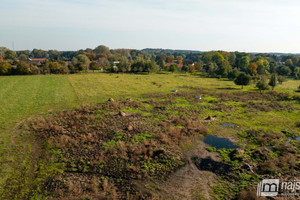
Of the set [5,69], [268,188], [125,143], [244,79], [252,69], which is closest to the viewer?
[268,188]

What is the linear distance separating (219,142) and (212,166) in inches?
214

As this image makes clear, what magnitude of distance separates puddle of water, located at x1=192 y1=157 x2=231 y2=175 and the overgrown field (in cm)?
60

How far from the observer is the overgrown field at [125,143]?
45.3 feet

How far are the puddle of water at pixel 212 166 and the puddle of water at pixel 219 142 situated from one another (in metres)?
3.40

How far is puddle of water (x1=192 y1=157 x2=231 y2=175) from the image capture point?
15698 mm

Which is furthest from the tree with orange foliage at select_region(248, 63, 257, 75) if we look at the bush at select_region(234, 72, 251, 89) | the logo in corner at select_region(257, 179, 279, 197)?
the logo in corner at select_region(257, 179, 279, 197)

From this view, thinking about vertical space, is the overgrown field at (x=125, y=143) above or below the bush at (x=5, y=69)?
below

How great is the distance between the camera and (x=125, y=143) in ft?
64.5

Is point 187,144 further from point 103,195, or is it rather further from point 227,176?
point 103,195

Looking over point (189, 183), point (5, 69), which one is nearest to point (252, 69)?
point (189, 183)

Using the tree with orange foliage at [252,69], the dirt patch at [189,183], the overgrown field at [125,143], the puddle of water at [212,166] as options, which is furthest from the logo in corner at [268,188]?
the tree with orange foliage at [252,69]

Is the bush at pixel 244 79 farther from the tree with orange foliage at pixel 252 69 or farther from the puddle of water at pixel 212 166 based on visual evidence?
the puddle of water at pixel 212 166

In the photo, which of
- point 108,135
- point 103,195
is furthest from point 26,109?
point 103,195

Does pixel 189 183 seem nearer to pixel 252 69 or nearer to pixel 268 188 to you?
pixel 268 188
